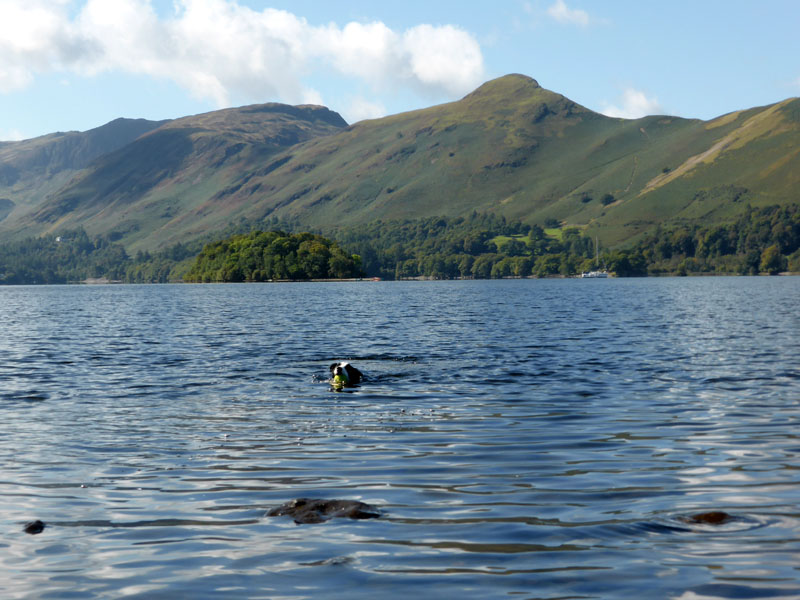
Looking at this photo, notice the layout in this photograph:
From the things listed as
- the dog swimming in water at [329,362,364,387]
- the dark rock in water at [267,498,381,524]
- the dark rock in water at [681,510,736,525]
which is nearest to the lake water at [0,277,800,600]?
the dark rock in water at [681,510,736,525]

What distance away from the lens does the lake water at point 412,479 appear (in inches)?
446

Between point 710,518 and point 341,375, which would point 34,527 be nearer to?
point 710,518

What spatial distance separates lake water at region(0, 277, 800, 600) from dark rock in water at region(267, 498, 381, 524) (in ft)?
1.27

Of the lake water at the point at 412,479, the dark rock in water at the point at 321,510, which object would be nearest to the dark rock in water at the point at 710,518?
the lake water at the point at 412,479

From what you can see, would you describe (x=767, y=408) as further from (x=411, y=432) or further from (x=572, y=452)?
(x=411, y=432)

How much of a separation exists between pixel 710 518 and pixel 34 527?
434 inches

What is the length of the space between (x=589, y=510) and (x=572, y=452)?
18.2 ft

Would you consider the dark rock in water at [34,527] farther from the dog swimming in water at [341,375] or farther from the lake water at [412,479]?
the dog swimming in water at [341,375]

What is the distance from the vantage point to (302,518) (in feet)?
46.1

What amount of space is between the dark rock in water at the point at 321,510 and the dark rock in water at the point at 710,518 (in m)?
5.12

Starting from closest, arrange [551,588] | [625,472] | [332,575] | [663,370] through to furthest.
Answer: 1. [551,588]
2. [332,575]
3. [625,472]
4. [663,370]

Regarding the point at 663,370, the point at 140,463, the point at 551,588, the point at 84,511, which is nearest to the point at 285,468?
the point at 140,463

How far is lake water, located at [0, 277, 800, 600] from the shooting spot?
11.3 m

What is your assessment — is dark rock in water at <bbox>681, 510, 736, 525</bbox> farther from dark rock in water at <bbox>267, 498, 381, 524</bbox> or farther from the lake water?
dark rock in water at <bbox>267, 498, 381, 524</bbox>
